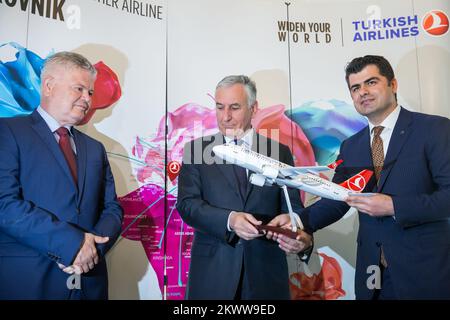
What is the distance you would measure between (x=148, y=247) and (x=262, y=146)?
115cm

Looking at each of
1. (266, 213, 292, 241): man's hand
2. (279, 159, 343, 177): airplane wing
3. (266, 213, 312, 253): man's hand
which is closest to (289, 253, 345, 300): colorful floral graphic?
(266, 213, 312, 253): man's hand

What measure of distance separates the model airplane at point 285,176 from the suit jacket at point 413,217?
0.16 metres

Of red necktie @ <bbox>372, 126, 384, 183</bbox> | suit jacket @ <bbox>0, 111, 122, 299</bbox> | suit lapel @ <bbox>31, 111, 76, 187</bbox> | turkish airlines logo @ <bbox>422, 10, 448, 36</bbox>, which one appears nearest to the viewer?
suit jacket @ <bbox>0, 111, 122, 299</bbox>

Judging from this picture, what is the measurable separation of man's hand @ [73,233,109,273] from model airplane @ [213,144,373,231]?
1002mm

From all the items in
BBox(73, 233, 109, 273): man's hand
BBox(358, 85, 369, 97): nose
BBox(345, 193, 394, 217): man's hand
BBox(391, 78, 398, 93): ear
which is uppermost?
BBox(391, 78, 398, 93): ear

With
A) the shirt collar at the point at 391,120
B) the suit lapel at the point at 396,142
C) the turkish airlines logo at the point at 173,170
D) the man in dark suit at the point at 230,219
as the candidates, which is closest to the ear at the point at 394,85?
the shirt collar at the point at 391,120

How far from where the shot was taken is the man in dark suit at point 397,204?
2568mm

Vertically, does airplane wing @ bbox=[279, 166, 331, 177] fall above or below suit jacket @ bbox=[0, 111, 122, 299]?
above

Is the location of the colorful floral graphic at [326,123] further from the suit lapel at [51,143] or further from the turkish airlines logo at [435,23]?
the suit lapel at [51,143]

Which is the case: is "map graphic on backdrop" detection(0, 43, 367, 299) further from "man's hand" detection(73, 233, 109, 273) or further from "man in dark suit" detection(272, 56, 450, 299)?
"man's hand" detection(73, 233, 109, 273)

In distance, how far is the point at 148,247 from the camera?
2.90 meters

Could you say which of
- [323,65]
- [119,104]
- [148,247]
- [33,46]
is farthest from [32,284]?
[323,65]

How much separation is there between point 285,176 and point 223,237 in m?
0.61

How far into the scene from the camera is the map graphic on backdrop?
9.53ft
